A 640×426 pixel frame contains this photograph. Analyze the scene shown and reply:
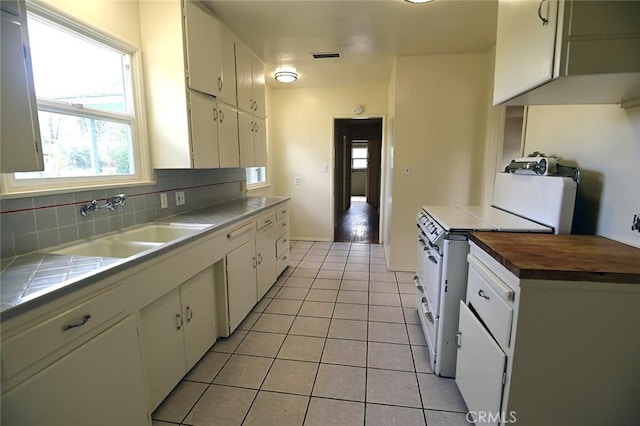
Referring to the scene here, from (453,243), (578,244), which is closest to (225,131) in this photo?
(453,243)

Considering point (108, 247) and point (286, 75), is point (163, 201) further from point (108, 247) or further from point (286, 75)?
point (286, 75)

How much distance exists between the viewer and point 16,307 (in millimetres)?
885

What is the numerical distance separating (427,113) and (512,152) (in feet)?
3.29

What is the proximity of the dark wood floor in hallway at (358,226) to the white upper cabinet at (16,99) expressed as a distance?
4361mm

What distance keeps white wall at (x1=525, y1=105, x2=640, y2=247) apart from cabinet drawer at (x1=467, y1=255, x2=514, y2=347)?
2.17 ft

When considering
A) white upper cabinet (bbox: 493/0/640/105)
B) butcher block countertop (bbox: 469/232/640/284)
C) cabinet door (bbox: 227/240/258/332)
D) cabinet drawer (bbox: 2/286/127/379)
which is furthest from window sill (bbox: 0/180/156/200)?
white upper cabinet (bbox: 493/0/640/105)

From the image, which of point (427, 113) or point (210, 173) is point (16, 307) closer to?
point (210, 173)

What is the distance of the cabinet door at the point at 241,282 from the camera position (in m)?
2.28

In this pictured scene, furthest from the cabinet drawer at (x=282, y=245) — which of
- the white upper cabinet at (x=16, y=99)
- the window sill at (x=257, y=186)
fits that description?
the white upper cabinet at (x=16, y=99)

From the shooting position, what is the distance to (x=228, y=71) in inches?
110

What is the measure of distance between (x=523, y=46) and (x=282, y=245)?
9.12ft

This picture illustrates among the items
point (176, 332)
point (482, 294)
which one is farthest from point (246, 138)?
point (482, 294)

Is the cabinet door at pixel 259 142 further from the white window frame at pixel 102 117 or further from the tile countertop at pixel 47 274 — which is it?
the tile countertop at pixel 47 274

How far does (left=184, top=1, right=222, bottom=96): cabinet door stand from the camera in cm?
218
